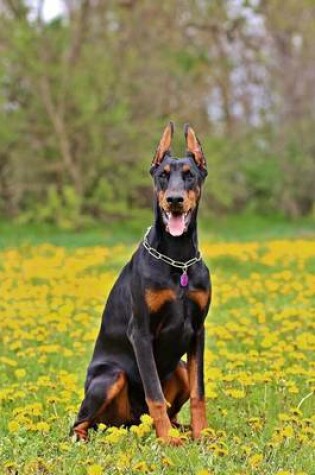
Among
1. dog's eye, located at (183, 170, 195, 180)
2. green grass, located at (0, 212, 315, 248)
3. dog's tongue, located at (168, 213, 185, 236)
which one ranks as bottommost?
green grass, located at (0, 212, 315, 248)

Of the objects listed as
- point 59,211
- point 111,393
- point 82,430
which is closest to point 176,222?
point 111,393

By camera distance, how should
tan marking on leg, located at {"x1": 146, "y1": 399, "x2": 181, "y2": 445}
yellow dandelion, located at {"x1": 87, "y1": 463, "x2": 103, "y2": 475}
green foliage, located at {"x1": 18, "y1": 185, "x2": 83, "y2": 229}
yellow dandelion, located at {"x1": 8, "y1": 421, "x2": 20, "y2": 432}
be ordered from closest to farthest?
1. yellow dandelion, located at {"x1": 87, "y1": 463, "x2": 103, "y2": 475}
2. yellow dandelion, located at {"x1": 8, "y1": 421, "x2": 20, "y2": 432}
3. tan marking on leg, located at {"x1": 146, "y1": 399, "x2": 181, "y2": 445}
4. green foliage, located at {"x1": 18, "y1": 185, "x2": 83, "y2": 229}

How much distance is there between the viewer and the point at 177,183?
188 inches

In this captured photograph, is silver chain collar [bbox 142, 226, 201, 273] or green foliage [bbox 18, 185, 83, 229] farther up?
silver chain collar [bbox 142, 226, 201, 273]

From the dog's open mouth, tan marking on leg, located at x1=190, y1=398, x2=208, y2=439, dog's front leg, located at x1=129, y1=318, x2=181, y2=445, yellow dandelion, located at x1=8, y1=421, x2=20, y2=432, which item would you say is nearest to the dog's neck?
the dog's open mouth

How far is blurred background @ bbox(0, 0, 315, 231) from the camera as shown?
20078mm

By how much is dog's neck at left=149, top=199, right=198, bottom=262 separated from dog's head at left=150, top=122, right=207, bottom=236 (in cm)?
5

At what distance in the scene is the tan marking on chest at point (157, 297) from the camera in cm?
481

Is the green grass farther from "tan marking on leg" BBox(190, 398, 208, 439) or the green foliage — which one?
"tan marking on leg" BBox(190, 398, 208, 439)

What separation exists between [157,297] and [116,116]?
1541cm

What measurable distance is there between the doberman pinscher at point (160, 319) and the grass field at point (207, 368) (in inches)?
6.6

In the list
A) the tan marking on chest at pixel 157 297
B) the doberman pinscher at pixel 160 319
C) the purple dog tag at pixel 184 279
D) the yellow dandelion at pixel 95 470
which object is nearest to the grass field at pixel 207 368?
the yellow dandelion at pixel 95 470

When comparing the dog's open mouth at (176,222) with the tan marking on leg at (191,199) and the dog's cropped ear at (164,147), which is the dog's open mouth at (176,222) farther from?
the dog's cropped ear at (164,147)

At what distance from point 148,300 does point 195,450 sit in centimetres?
83
